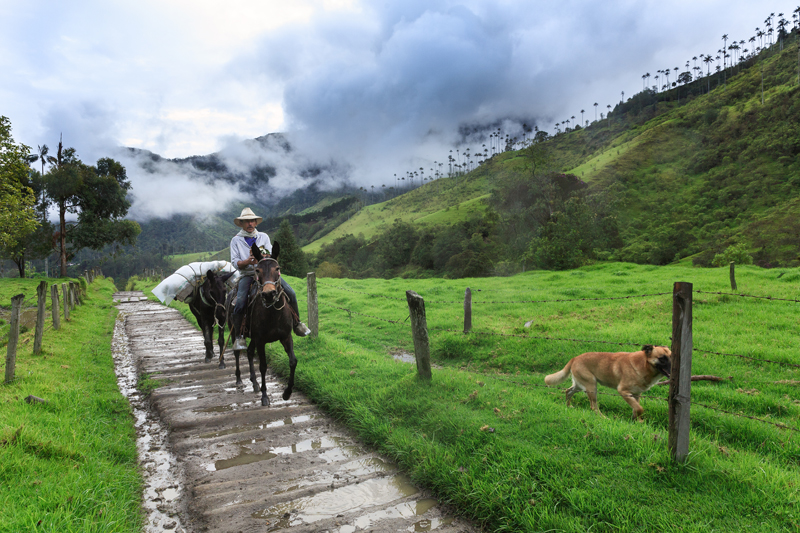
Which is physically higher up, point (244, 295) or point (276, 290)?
point (276, 290)

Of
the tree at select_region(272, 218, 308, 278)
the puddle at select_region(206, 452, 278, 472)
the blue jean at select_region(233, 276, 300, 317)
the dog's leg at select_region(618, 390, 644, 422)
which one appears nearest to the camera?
the puddle at select_region(206, 452, 278, 472)

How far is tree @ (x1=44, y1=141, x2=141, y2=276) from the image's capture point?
1378 inches

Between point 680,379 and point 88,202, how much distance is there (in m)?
48.2

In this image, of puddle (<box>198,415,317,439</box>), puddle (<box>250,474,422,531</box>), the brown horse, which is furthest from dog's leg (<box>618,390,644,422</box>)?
the brown horse

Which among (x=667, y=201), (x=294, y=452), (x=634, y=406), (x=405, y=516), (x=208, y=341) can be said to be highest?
(x=667, y=201)

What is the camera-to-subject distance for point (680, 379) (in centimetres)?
378

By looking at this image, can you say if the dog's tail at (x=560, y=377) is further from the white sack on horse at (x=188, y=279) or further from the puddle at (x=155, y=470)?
the white sack on horse at (x=188, y=279)

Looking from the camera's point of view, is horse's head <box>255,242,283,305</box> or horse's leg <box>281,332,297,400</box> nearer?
horse's head <box>255,242,283,305</box>

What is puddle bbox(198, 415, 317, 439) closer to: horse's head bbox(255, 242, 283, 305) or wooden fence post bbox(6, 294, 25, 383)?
horse's head bbox(255, 242, 283, 305)

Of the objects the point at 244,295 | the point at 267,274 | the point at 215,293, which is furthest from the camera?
the point at 215,293

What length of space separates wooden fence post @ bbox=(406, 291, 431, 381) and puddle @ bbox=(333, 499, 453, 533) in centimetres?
244

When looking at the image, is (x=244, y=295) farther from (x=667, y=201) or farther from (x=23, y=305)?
(x=667, y=201)

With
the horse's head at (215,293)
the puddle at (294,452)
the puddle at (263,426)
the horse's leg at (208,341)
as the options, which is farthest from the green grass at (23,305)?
the puddle at (294,452)

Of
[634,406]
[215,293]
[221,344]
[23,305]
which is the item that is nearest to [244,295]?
[221,344]
